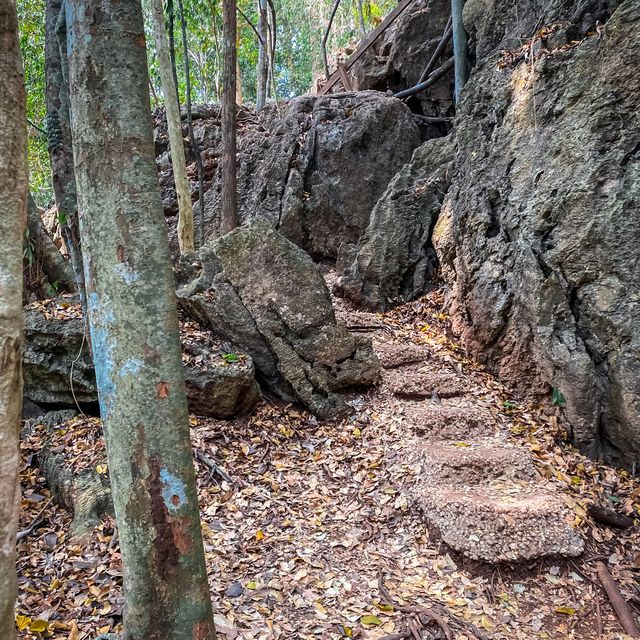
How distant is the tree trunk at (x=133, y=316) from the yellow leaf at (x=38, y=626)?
125cm

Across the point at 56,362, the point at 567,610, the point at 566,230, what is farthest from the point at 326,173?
the point at 567,610

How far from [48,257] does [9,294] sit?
547cm

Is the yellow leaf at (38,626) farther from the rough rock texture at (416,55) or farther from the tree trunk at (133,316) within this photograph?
the rough rock texture at (416,55)

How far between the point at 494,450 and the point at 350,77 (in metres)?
11.9

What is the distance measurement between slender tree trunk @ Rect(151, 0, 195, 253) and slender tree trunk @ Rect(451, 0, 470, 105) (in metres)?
5.10

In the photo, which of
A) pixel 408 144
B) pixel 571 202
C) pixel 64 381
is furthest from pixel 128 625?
pixel 408 144

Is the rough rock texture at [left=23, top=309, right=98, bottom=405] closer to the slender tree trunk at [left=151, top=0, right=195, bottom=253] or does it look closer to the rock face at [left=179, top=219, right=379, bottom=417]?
the rock face at [left=179, top=219, right=379, bottom=417]

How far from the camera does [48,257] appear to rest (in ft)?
20.0

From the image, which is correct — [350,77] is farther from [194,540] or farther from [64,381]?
[194,540]

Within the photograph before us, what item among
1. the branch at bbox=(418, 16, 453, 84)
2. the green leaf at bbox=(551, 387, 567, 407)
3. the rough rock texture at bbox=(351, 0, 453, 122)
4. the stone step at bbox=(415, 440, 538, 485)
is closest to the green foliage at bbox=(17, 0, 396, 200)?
the rough rock texture at bbox=(351, 0, 453, 122)

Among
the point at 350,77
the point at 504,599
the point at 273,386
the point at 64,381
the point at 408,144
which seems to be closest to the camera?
the point at 504,599

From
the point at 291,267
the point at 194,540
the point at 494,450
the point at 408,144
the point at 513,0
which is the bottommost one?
the point at 494,450

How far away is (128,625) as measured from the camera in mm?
2176

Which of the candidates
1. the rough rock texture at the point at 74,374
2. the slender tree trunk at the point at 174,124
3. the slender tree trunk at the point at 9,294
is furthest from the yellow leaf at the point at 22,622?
the slender tree trunk at the point at 174,124
